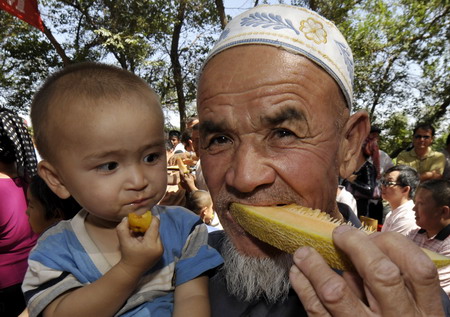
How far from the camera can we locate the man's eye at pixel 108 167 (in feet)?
5.07

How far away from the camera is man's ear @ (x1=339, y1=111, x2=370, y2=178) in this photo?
1.95 metres

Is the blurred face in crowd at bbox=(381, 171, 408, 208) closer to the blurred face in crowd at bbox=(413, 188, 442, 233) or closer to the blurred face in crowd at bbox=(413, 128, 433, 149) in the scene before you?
the blurred face in crowd at bbox=(413, 188, 442, 233)

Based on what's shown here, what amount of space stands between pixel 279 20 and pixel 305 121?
57 cm

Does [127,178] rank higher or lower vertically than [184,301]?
higher

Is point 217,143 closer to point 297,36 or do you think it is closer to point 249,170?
point 249,170

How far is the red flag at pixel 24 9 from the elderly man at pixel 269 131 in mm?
9314

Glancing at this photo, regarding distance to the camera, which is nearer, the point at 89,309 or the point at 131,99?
the point at 89,309

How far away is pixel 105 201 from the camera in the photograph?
153 centimetres

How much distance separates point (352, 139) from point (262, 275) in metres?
0.93

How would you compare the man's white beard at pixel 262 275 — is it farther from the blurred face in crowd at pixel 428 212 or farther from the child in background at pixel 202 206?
the blurred face in crowd at pixel 428 212

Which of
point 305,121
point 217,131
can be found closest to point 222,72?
point 217,131

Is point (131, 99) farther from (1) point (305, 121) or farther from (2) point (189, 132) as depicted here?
(2) point (189, 132)

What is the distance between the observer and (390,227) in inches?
213

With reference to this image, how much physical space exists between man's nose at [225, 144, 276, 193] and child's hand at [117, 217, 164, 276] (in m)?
0.42
